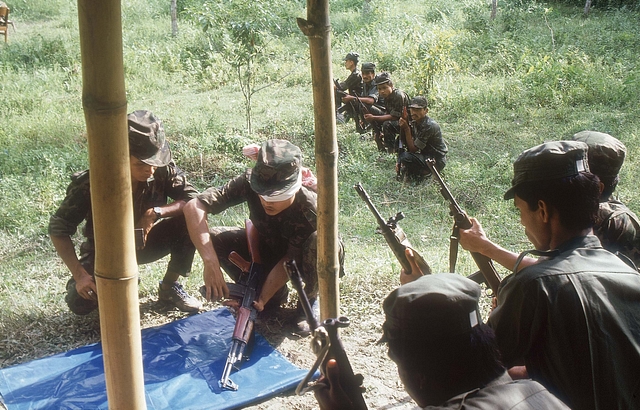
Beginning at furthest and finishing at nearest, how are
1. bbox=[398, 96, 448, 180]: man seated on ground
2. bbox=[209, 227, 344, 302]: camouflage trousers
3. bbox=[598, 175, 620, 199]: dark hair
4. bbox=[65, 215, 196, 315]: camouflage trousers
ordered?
bbox=[398, 96, 448, 180]: man seated on ground → bbox=[65, 215, 196, 315]: camouflage trousers → bbox=[209, 227, 344, 302]: camouflage trousers → bbox=[598, 175, 620, 199]: dark hair

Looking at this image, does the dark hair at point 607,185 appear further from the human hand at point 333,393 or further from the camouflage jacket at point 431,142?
the camouflage jacket at point 431,142

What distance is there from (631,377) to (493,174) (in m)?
5.75

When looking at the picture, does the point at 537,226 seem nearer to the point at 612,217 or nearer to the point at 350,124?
the point at 612,217

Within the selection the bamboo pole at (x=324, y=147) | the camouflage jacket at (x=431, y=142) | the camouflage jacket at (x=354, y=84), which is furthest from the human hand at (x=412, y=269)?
the camouflage jacket at (x=354, y=84)

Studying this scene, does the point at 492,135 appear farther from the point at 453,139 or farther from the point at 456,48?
the point at 456,48

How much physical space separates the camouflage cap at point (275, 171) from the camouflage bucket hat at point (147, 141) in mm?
631

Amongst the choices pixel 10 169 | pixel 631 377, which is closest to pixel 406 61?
pixel 10 169

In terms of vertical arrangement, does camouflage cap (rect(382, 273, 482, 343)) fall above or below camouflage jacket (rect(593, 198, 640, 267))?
above

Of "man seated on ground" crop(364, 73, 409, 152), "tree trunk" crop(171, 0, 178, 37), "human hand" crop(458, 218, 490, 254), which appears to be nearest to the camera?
"human hand" crop(458, 218, 490, 254)

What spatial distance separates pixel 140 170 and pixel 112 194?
226 cm

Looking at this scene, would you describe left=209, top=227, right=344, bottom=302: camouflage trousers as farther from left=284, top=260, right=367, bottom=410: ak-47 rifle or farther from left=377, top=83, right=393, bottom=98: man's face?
left=377, top=83, right=393, bottom=98: man's face

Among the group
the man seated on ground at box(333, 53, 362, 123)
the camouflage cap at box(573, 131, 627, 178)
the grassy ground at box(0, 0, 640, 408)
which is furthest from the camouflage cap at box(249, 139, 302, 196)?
the man seated on ground at box(333, 53, 362, 123)

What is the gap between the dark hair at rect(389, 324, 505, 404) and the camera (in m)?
1.75

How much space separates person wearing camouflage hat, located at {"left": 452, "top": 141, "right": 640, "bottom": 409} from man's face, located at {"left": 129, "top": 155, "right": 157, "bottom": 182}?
2.58 meters
